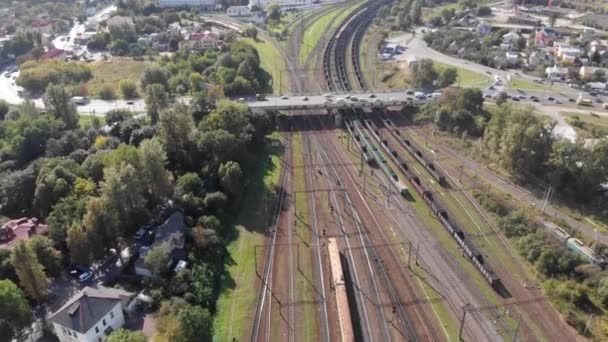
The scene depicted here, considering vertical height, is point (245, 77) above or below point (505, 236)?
above

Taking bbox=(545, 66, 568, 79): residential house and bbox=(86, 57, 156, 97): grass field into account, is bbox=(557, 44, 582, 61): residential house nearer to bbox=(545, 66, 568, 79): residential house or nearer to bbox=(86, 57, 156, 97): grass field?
bbox=(545, 66, 568, 79): residential house

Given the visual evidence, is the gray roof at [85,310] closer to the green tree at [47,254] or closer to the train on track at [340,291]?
the green tree at [47,254]

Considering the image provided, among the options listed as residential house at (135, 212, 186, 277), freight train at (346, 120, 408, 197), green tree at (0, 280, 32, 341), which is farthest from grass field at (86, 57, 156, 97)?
green tree at (0, 280, 32, 341)

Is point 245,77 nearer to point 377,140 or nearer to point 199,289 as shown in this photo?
point 377,140

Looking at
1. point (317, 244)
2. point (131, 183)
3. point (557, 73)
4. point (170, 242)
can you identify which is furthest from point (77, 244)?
point (557, 73)

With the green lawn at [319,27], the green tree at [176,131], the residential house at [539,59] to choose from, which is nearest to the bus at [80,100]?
the green tree at [176,131]

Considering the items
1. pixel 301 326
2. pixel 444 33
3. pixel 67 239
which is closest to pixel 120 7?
pixel 444 33
